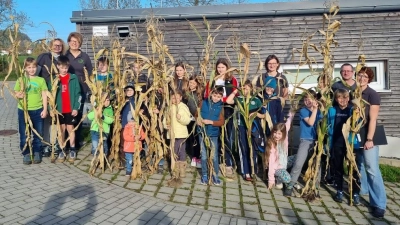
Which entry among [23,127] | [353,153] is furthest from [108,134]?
[353,153]

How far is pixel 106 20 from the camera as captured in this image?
8398 millimetres

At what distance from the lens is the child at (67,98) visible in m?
5.53

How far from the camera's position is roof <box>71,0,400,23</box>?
768 cm

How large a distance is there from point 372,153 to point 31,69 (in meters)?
5.18

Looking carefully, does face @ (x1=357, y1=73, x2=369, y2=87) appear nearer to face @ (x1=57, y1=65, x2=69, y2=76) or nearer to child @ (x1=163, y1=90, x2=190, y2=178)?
child @ (x1=163, y1=90, x2=190, y2=178)

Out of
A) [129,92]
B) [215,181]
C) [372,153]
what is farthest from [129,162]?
[372,153]

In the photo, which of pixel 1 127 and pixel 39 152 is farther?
pixel 1 127

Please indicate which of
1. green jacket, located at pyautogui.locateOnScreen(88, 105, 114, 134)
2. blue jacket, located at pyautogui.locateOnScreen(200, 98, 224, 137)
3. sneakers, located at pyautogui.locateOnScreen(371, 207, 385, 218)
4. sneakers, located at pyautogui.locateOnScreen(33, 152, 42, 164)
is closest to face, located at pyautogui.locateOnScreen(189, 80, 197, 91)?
blue jacket, located at pyautogui.locateOnScreen(200, 98, 224, 137)

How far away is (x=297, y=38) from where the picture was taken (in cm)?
802

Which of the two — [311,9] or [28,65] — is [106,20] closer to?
[28,65]

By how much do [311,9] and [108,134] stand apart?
217 inches

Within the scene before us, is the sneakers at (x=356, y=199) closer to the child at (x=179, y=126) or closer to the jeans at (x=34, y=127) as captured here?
the child at (x=179, y=126)

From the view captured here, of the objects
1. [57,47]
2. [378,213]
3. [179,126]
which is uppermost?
[57,47]

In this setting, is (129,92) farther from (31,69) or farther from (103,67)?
(31,69)
